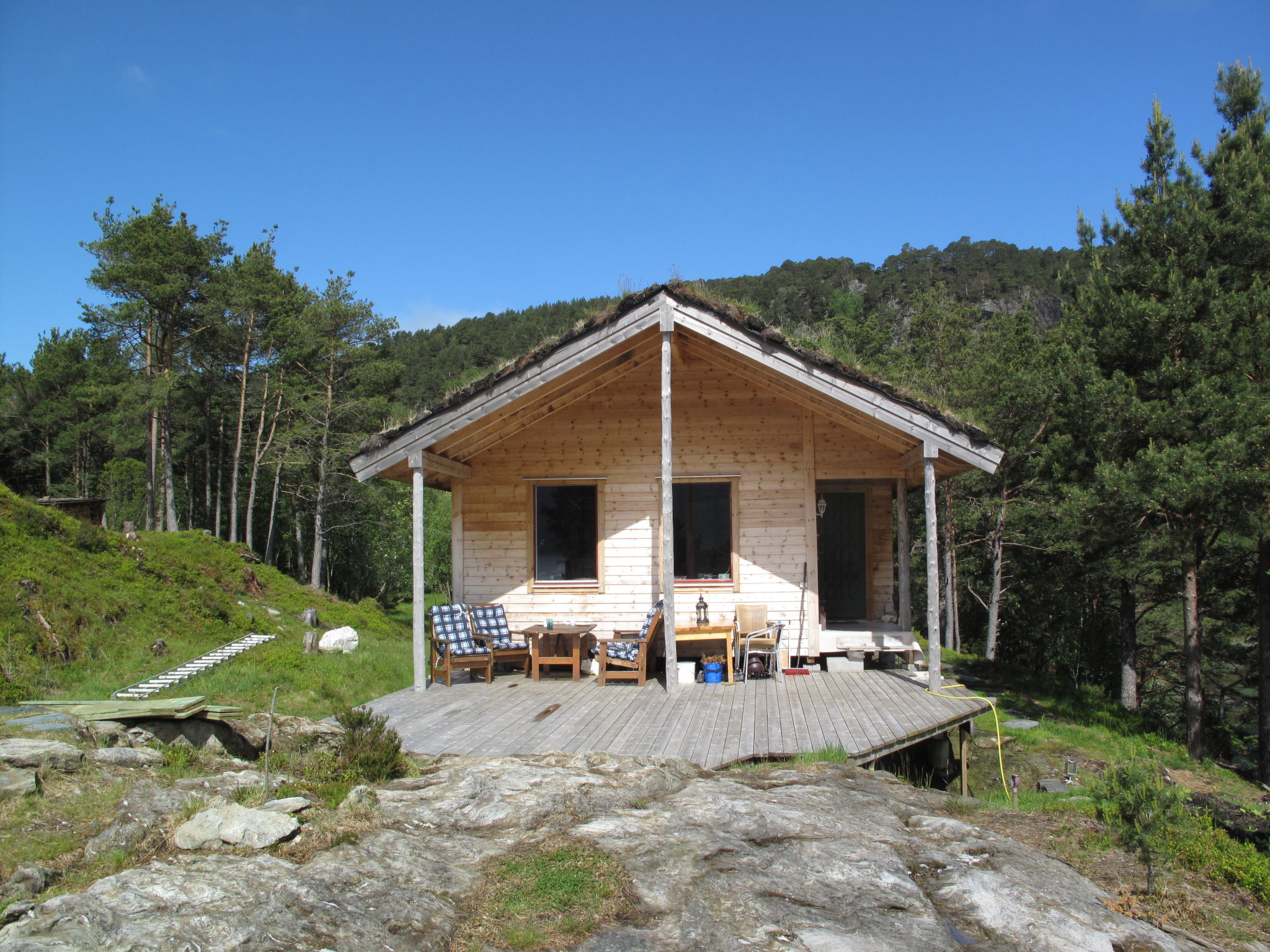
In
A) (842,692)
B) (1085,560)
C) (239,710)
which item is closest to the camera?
(239,710)

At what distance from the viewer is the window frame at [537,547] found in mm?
10172

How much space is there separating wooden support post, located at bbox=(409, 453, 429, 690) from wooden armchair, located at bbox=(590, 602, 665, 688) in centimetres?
196

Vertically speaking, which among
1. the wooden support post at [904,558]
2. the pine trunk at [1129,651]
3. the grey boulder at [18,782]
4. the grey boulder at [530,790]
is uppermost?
the wooden support post at [904,558]

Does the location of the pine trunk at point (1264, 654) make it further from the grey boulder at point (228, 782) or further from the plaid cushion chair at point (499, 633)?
the grey boulder at point (228, 782)

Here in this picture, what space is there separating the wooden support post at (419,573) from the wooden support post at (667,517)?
2609 millimetres

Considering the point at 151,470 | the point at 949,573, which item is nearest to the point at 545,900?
the point at 949,573

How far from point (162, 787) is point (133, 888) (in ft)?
5.67

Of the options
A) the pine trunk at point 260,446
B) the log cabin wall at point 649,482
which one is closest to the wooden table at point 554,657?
the log cabin wall at point 649,482

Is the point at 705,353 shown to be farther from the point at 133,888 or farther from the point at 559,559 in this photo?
the point at 133,888

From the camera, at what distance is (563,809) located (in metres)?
4.74

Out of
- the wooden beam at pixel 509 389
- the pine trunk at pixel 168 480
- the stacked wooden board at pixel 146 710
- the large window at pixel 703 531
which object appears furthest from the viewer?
the pine trunk at pixel 168 480

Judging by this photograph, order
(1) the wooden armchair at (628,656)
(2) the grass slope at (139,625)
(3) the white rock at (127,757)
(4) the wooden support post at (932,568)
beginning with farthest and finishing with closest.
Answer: (2) the grass slope at (139,625), (1) the wooden armchair at (628,656), (4) the wooden support post at (932,568), (3) the white rock at (127,757)

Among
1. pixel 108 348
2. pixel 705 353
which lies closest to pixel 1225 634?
pixel 705 353

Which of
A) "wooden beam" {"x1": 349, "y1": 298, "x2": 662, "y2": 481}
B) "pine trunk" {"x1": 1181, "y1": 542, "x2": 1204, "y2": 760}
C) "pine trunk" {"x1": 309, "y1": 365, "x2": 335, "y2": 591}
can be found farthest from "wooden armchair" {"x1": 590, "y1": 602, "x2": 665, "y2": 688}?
"pine trunk" {"x1": 309, "y1": 365, "x2": 335, "y2": 591}
